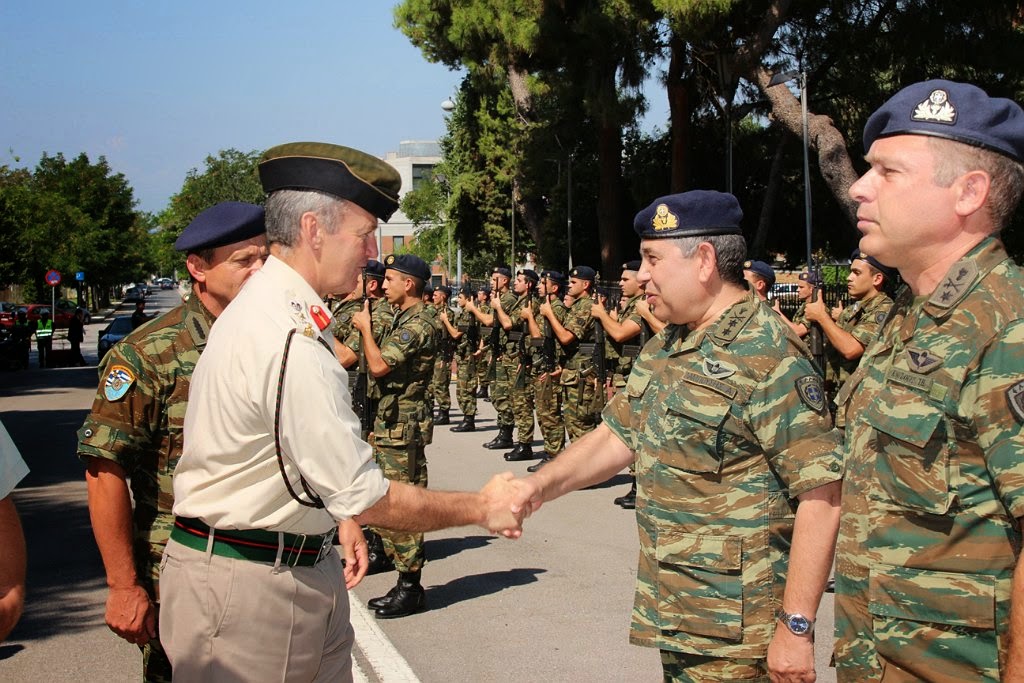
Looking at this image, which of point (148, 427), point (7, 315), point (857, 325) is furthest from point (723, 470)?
point (7, 315)

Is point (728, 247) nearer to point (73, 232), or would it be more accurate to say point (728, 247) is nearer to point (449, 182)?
point (449, 182)

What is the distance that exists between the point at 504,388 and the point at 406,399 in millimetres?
6526

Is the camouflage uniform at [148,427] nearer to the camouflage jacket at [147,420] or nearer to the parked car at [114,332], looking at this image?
the camouflage jacket at [147,420]

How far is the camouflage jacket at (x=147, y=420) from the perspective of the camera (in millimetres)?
3221

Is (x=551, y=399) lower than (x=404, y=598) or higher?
higher

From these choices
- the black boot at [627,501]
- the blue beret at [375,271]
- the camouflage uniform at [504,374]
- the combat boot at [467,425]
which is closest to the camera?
the blue beret at [375,271]

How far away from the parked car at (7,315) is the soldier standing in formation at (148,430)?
111ft

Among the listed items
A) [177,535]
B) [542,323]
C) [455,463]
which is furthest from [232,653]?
[542,323]

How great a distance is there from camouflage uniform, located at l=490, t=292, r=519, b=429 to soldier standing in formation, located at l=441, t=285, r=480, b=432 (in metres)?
0.99

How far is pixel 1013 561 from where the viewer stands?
2.18m

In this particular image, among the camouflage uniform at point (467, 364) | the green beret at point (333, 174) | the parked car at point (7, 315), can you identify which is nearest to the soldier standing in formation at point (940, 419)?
the green beret at point (333, 174)

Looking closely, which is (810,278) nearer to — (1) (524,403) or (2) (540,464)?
(2) (540,464)

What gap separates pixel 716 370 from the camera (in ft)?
9.54

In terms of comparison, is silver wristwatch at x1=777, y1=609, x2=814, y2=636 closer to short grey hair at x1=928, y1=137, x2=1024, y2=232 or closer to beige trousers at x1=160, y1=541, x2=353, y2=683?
short grey hair at x1=928, y1=137, x2=1024, y2=232
